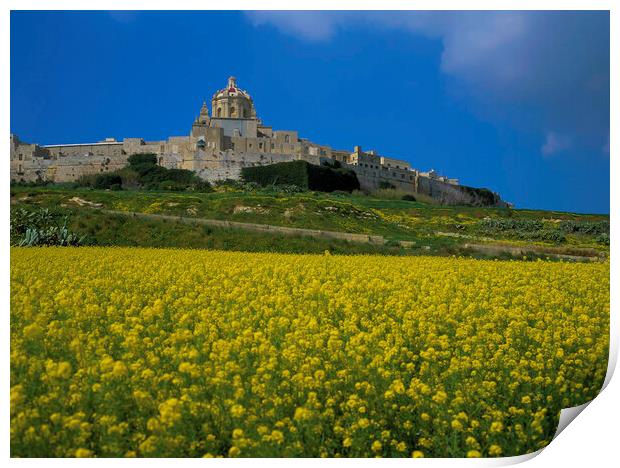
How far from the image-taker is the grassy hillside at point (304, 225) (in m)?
15.3

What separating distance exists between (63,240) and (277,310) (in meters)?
8.61

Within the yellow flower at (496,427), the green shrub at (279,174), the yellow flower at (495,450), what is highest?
the green shrub at (279,174)

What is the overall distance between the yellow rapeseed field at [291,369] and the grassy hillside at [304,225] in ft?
17.7

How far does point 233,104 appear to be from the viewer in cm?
6200

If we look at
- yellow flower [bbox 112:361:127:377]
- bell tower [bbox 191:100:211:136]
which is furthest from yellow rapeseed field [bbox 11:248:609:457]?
bell tower [bbox 191:100:211:136]

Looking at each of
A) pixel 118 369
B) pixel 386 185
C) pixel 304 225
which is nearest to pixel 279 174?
pixel 386 185

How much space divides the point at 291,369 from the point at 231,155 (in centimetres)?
4395

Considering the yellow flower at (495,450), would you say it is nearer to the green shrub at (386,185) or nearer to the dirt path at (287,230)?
the dirt path at (287,230)

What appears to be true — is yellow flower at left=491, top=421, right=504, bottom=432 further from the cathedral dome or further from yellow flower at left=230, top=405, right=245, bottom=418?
the cathedral dome

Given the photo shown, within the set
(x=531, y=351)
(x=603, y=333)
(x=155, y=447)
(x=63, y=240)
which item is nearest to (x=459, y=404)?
(x=531, y=351)

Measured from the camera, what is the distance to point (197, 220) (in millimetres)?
17906

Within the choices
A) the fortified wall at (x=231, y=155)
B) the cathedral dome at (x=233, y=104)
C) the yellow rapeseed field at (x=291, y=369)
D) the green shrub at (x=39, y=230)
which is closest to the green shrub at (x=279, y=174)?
the fortified wall at (x=231, y=155)

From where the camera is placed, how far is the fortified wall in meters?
45.2

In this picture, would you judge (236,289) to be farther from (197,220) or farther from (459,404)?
(197,220)
